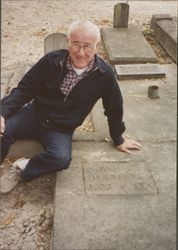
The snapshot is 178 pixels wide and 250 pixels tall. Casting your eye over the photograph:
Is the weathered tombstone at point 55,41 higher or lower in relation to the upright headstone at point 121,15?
lower

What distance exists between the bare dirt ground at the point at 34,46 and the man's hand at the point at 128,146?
633 mm

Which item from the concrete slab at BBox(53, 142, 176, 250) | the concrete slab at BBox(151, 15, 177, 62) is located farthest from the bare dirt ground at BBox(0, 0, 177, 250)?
the concrete slab at BBox(53, 142, 176, 250)

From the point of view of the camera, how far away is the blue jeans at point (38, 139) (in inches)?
130

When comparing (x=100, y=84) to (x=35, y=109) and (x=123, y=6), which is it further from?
(x=123, y=6)


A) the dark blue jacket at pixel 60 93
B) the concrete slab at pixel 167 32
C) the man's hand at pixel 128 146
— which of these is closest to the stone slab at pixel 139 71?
the concrete slab at pixel 167 32

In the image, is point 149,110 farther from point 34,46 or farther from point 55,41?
point 34,46

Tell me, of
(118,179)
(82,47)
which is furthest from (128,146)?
(82,47)

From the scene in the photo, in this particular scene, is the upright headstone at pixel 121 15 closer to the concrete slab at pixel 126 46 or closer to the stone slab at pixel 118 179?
the concrete slab at pixel 126 46

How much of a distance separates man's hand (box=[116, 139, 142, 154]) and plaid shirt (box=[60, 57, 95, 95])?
707 millimetres

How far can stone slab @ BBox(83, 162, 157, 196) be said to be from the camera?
317 centimetres

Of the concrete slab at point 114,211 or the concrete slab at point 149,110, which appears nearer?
the concrete slab at point 114,211

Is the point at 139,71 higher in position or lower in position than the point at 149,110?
higher

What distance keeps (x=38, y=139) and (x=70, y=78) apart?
625 millimetres

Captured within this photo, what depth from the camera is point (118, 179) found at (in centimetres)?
330
